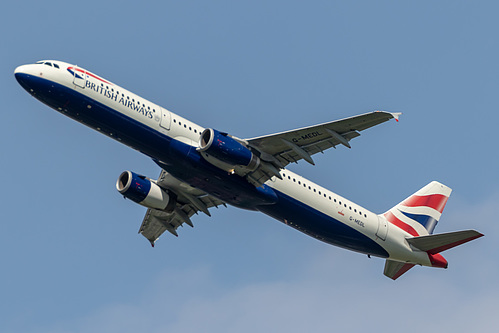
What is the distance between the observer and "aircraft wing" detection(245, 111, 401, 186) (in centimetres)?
4172

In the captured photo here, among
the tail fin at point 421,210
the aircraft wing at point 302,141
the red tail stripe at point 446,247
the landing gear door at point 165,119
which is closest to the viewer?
the aircraft wing at point 302,141

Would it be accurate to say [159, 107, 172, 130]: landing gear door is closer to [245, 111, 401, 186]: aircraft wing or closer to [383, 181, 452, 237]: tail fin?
[245, 111, 401, 186]: aircraft wing

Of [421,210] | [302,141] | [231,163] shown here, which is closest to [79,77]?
[231,163]

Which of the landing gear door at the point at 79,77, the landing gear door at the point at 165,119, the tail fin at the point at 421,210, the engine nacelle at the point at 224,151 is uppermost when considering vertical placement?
the tail fin at the point at 421,210

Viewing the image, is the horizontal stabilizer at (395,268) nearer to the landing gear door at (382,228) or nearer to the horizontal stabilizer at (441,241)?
the horizontal stabilizer at (441,241)

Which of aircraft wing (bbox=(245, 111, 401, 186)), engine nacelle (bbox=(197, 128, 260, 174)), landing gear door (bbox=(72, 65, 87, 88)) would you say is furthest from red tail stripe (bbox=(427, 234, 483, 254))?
landing gear door (bbox=(72, 65, 87, 88))

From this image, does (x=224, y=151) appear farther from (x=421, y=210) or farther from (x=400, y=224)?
(x=421, y=210)

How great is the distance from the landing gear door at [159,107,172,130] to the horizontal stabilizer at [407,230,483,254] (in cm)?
1817

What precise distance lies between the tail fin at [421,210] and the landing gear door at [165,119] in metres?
17.6

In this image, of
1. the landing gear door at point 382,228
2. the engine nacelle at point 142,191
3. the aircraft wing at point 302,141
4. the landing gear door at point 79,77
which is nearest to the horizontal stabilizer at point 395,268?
the landing gear door at point 382,228

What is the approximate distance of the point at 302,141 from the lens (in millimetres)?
43625

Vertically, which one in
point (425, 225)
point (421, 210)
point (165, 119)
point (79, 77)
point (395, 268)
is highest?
point (421, 210)

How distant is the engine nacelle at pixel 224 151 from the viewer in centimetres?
4222

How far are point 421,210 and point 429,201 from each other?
4.45 feet
